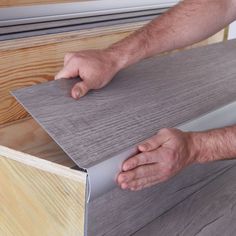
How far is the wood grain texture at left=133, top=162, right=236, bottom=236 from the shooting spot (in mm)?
863

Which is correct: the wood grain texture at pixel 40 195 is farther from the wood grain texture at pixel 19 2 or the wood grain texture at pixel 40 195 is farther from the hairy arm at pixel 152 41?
the wood grain texture at pixel 19 2

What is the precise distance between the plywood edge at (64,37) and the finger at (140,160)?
45cm

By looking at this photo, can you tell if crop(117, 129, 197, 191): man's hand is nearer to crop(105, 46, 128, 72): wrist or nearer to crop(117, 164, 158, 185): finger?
crop(117, 164, 158, 185): finger

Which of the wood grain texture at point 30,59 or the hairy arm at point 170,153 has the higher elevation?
the wood grain texture at point 30,59

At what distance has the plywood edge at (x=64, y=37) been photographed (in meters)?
0.96

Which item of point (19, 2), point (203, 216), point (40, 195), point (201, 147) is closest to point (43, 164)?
point (40, 195)

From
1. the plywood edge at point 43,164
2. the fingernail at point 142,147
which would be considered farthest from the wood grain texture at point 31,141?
the fingernail at point 142,147

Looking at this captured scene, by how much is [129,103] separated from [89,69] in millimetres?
117

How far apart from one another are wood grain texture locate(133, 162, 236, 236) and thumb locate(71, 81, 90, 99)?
0.32m

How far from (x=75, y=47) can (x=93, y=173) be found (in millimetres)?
556

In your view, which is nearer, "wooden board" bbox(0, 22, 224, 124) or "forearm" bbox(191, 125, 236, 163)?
"forearm" bbox(191, 125, 236, 163)

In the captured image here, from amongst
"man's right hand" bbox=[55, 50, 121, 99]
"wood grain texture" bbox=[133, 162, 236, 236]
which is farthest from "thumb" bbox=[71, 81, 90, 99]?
"wood grain texture" bbox=[133, 162, 236, 236]

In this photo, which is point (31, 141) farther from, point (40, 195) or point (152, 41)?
point (152, 41)

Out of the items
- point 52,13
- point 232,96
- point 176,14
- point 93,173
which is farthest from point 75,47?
point 93,173
